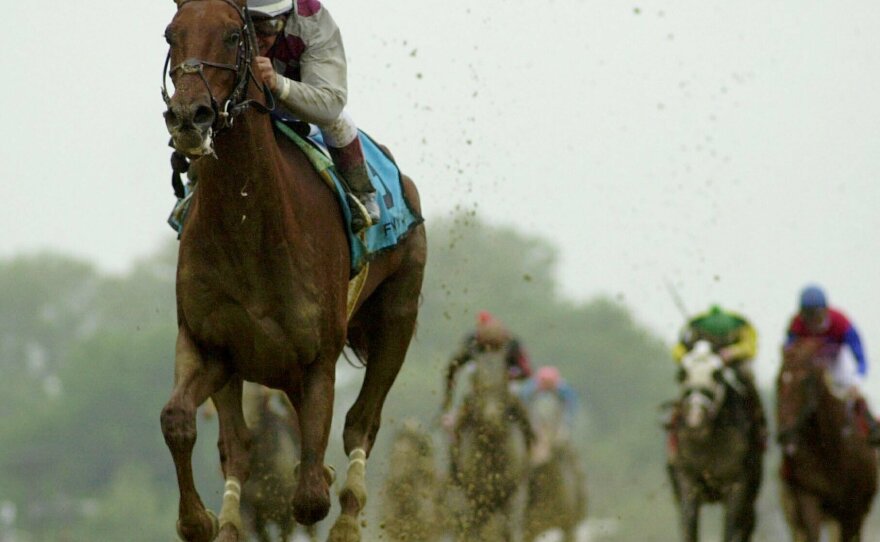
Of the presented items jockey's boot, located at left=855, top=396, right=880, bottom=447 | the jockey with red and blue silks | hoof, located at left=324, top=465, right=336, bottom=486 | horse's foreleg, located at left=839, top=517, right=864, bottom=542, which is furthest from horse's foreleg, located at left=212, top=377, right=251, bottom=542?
jockey's boot, located at left=855, top=396, right=880, bottom=447

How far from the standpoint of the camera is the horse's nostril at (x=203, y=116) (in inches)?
279

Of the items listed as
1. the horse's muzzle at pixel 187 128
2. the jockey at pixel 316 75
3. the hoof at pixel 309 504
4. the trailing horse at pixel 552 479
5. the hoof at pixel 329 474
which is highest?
the jockey at pixel 316 75

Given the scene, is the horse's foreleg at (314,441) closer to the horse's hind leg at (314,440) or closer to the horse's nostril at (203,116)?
the horse's hind leg at (314,440)

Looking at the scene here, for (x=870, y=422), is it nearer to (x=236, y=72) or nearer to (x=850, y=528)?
(x=850, y=528)

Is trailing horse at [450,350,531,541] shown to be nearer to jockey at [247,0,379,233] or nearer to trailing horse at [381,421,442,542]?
trailing horse at [381,421,442,542]

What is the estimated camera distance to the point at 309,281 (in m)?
8.05

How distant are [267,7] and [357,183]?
91cm

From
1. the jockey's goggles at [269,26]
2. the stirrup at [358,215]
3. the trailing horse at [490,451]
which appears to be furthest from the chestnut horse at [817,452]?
the jockey's goggles at [269,26]

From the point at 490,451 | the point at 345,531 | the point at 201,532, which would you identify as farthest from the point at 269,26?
the point at 490,451

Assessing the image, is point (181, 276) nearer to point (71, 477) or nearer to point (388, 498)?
point (388, 498)

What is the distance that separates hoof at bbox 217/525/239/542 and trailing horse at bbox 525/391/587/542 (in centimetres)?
819

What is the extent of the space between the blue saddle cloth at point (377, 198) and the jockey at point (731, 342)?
6.49 m

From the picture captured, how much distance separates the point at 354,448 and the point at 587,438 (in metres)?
56.0

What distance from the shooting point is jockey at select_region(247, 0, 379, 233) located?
26.7 feet
